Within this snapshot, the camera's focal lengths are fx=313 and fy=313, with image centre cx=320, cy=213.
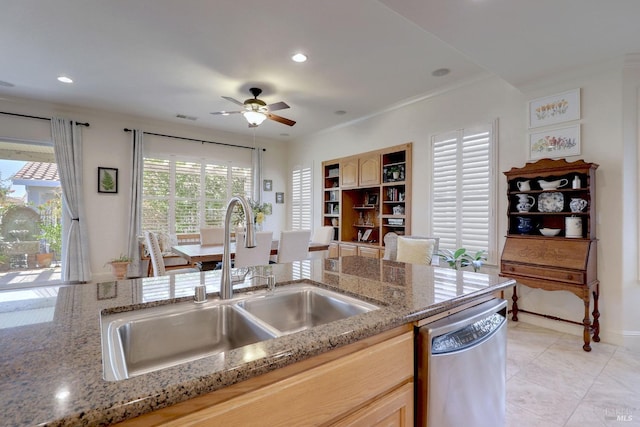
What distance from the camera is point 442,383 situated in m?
1.13

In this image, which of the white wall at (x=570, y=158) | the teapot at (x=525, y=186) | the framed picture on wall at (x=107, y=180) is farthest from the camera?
the framed picture on wall at (x=107, y=180)

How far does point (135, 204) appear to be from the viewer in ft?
17.8

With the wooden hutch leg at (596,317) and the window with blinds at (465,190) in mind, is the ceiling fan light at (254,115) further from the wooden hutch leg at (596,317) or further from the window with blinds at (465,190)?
the wooden hutch leg at (596,317)

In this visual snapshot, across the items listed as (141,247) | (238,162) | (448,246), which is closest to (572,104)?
(448,246)

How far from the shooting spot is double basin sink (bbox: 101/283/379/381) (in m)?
1.04

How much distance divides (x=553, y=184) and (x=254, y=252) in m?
3.17

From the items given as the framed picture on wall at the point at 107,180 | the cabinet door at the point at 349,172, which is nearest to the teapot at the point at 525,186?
the cabinet door at the point at 349,172

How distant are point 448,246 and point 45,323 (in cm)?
405

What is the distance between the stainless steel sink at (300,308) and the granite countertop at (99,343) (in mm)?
67

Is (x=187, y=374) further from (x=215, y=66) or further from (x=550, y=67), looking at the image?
(x=550, y=67)

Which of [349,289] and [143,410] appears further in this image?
[349,289]

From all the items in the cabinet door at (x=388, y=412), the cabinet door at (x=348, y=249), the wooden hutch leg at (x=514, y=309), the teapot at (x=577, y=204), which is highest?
the teapot at (x=577, y=204)

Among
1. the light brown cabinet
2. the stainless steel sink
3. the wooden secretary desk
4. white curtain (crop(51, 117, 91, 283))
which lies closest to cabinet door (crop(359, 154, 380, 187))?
the light brown cabinet

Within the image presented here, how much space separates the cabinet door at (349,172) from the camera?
5.49 m
